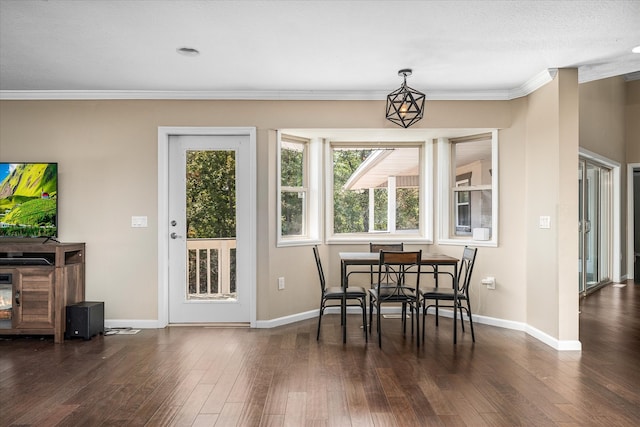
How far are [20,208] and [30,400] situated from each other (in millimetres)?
2466

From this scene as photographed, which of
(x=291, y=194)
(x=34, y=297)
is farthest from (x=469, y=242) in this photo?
(x=34, y=297)

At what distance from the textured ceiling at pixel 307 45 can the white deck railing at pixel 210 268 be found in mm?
1615

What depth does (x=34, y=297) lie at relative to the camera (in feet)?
13.6

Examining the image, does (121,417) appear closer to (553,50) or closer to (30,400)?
(30,400)

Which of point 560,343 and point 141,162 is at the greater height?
point 141,162

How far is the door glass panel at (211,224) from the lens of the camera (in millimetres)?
4801

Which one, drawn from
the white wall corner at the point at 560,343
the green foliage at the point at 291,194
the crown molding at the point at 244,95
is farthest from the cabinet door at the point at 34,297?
the white wall corner at the point at 560,343

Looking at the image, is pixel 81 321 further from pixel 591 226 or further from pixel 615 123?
pixel 615 123

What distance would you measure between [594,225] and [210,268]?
610cm

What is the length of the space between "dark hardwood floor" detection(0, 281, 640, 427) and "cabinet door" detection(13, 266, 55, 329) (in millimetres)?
211

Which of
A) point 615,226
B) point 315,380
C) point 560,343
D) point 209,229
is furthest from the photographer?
point 615,226

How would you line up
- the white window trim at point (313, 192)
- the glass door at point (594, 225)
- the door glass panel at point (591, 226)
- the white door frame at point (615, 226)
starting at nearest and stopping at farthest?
the white window trim at point (313, 192)
the glass door at point (594, 225)
the door glass panel at point (591, 226)
the white door frame at point (615, 226)

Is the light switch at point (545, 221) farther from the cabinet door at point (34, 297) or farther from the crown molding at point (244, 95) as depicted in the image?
the cabinet door at point (34, 297)

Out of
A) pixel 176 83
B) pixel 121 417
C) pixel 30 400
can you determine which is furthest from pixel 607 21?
pixel 30 400
